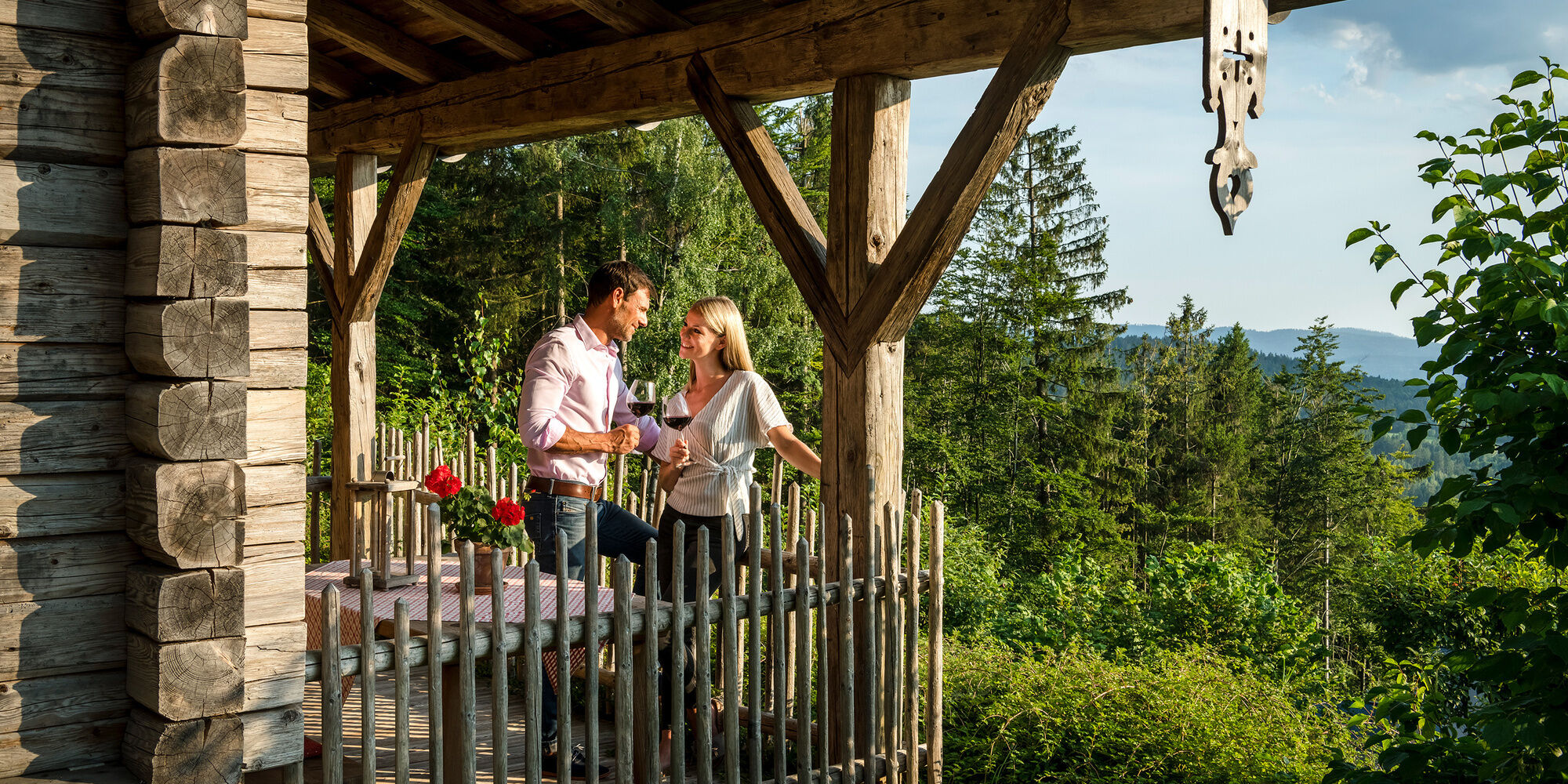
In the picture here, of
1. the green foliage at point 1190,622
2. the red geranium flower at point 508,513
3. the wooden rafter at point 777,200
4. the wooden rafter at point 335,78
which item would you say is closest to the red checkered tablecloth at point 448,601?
the red geranium flower at point 508,513

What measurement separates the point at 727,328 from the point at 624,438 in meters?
0.56

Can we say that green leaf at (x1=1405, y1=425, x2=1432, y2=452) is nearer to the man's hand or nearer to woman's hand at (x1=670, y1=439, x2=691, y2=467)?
woman's hand at (x1=670, y1=439, x2=691, y2=467)

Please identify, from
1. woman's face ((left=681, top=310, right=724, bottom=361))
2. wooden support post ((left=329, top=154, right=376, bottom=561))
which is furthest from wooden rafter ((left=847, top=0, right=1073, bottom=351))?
wooden support post ((left=329, top=154, right=376, bottom=561))

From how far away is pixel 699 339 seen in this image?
165 inches

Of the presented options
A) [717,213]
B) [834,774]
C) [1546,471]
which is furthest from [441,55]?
[717,213]

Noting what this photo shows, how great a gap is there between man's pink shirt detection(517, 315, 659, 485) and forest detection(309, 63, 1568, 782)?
240cm

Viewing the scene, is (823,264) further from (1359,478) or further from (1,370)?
(1359,478)

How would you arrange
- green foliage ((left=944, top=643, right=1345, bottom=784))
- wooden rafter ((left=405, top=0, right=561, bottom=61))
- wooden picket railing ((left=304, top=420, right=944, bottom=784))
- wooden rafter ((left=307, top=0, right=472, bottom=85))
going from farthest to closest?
1. wooden rafter ((left=307, top=0, right=472, bottom=85))
2. wooden rafter ((left=405, top=0, right=561, bottom=61))
3. green foliage ((left=944, top=643, right=1345, bottom=784))
4. wooden picket railing ((left=304, top=420, right=944, bottom=784))

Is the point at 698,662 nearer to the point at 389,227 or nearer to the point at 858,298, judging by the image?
the point at 858,298

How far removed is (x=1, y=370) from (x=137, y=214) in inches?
17.0

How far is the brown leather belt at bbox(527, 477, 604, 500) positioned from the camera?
4117 millimetres

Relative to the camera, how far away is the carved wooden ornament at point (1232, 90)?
2.78 m

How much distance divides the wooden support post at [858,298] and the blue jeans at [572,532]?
75 centimetres

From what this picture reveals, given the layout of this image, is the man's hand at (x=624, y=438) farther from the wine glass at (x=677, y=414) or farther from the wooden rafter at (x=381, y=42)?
the wooden rafter at (x=381, y=42)
